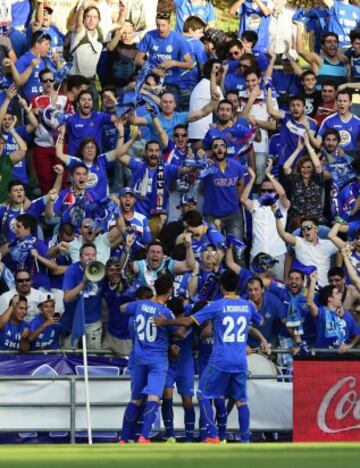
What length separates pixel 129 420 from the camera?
16281 mm

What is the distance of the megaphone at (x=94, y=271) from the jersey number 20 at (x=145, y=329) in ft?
2.40

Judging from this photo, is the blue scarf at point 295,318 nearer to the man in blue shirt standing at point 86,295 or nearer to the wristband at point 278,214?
the wristband at point 278,214

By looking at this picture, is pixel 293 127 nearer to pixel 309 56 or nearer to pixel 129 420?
pixel 309 56

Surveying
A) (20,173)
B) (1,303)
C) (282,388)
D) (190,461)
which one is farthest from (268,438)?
(190,461)

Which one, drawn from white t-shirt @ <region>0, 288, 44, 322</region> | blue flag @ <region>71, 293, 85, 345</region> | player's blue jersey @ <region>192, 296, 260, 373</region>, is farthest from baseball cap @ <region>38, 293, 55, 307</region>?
player's blue jersey @ <region>192, 296, 260, 373</region>

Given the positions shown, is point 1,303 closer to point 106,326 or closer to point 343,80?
point 106,326

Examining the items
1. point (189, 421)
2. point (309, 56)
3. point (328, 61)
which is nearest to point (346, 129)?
point (309, 56)

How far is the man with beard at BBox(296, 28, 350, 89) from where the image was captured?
22.2m

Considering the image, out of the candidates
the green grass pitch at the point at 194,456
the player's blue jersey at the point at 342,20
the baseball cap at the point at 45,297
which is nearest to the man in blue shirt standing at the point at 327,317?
the baseball cap at the point at 45,297

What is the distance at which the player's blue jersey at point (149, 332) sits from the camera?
52.9 feet

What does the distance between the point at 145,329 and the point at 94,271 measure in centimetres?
89

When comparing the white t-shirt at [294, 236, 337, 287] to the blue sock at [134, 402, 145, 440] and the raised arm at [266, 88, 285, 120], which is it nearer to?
the raised arm at [266, 88, 285, 120]

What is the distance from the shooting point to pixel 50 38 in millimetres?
21641

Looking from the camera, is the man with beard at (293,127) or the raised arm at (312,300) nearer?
the raised arm at (312,300)
